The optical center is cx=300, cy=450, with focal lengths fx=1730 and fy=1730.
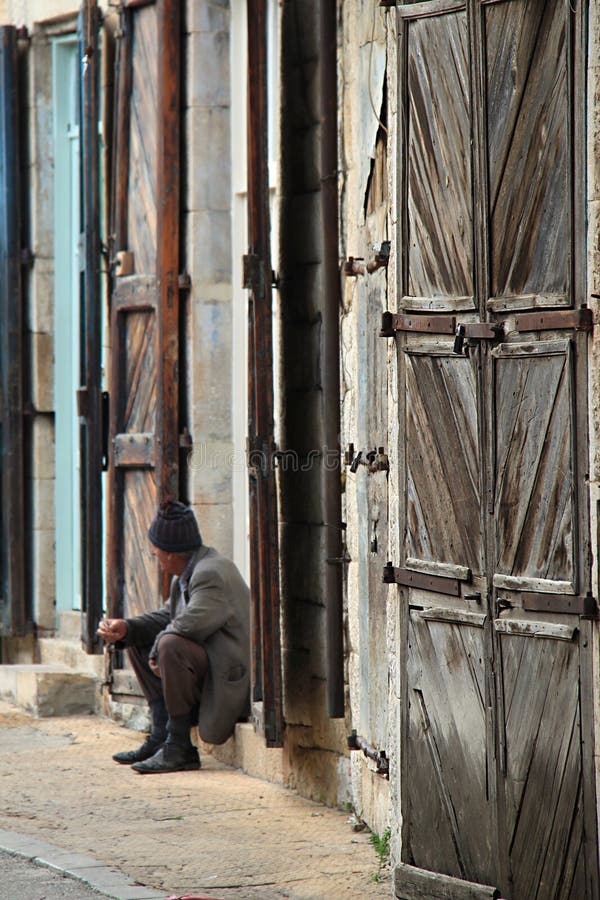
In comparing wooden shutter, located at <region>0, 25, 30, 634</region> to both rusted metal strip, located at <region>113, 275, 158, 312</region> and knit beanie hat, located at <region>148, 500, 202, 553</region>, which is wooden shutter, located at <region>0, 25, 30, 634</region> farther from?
knit beanie hat, located at <region>148, 500, 202, 553</region>

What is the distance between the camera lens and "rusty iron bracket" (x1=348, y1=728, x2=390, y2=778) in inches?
276

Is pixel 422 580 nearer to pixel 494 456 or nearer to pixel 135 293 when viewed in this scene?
pixel 494 456

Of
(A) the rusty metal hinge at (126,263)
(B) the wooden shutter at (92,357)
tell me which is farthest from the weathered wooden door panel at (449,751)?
(B) the wooden shutter at (92,357)

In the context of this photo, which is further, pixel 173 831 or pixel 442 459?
pixel 173 831

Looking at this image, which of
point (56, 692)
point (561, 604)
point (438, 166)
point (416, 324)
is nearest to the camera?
point (561, 604)

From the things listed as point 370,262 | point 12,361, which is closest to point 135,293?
point 12,361

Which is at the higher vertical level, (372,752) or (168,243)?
(168,243)

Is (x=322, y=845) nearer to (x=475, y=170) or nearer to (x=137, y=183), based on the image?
(x=475, y=170)

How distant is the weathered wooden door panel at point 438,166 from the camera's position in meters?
5.84

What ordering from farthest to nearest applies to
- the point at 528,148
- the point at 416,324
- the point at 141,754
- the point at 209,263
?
the point at 209,263
the point at 141,754
the point at 416,324
the point at 528,148

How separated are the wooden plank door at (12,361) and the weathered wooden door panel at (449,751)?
19.1 feet

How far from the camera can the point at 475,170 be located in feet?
18.9

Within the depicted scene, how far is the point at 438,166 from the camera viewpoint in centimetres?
596

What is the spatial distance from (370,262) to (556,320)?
1859 mm
